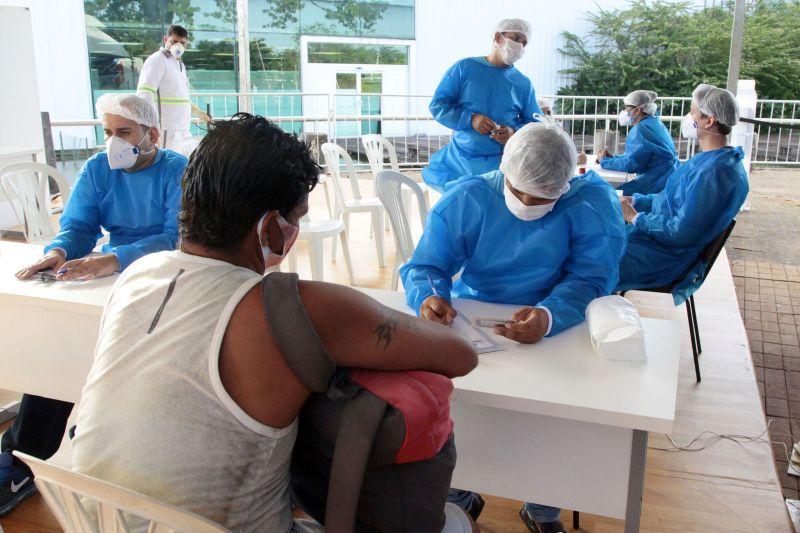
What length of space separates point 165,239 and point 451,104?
78.4 inches

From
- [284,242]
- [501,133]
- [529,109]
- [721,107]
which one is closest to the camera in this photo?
[284,242]

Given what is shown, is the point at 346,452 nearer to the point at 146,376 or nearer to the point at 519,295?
the point at 146,376

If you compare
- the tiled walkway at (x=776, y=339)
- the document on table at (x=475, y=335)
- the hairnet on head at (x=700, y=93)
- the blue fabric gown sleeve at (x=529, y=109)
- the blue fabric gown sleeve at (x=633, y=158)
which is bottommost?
the tiled walkway at (x=776, y=339)

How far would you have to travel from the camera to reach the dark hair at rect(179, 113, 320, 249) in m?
0.99

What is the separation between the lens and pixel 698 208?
2.79 m

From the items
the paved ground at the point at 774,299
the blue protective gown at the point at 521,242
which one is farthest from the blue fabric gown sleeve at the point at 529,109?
the blue protective gown at the point at 521,242

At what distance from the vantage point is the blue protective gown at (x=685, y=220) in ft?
9.16

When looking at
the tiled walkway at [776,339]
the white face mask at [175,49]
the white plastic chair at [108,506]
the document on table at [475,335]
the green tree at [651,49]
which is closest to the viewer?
the white plastic chair at [108,506]

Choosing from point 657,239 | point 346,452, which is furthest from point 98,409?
point 657,239

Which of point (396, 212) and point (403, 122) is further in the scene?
point (403, 122)

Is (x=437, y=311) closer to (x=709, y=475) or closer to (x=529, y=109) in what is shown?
(x=709, y=475)

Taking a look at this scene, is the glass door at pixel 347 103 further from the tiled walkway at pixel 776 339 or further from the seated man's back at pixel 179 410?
the seated man's back at pixel 179 410

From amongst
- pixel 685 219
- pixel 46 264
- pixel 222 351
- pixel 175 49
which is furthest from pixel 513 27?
pixel 222 351

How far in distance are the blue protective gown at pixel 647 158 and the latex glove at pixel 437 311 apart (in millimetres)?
2921
